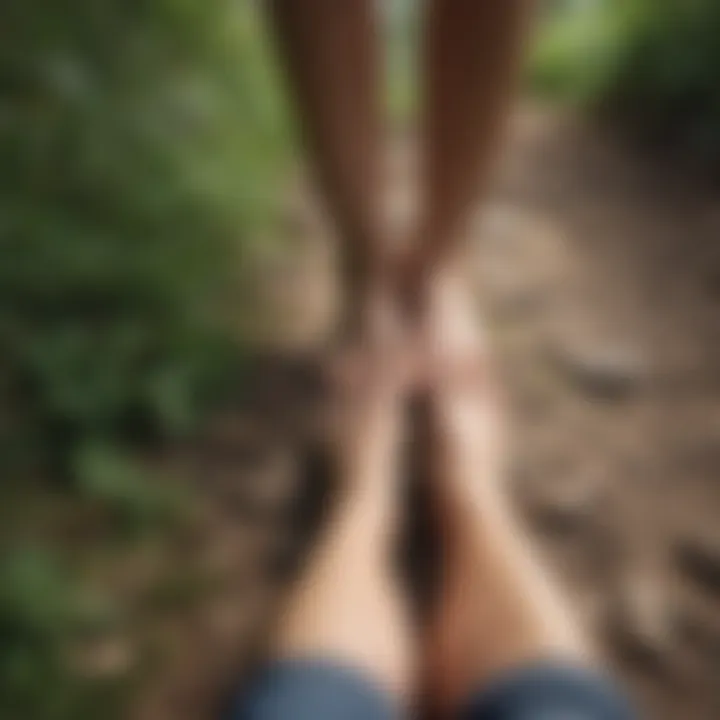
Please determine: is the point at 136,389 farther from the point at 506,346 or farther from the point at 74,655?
the point at 506,346

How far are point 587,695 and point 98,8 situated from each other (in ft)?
3.02

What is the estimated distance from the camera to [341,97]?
0.98 metres

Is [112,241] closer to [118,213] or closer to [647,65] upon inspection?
[118,213]

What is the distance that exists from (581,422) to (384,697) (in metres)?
0.45

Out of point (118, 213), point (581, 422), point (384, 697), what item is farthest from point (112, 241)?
point (384, 697)

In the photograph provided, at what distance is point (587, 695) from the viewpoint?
2.41 feet

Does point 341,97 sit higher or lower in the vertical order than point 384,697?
higher

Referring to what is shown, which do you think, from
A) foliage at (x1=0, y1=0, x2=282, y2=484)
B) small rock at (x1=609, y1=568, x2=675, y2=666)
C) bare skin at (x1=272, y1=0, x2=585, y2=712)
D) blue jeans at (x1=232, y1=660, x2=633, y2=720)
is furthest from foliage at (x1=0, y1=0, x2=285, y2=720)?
small rock at (x1=609, y1=568, x2=675, y2=666)

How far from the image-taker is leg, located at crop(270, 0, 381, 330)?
0.93m

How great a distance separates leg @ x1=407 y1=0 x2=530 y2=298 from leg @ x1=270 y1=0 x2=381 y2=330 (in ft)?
0.16

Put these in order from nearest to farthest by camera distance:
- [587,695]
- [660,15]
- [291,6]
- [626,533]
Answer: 1. [587,695]
2. [291,6]
3. [626,533]
4. [660,15]

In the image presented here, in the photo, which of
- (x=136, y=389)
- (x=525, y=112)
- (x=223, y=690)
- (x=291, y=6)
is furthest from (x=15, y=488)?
(x=525, y=112)

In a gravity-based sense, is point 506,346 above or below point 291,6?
below

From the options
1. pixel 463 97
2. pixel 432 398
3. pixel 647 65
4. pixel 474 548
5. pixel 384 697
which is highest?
pixel 647 65
